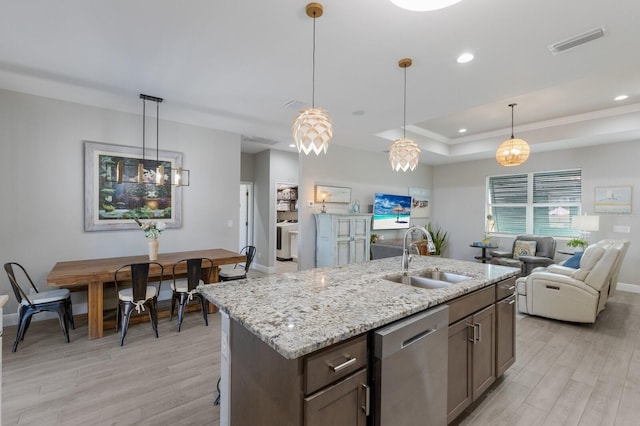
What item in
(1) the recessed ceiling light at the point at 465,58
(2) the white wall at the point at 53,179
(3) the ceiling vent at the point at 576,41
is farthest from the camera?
(2) the white wall at the point at 53,179

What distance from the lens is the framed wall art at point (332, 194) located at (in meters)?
5.79

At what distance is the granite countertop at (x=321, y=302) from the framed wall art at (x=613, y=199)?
15.8 ft

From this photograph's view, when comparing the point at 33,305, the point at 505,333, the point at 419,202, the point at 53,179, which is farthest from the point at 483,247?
the point at 53,179

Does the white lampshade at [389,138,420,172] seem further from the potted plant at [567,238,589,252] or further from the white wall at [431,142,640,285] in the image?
the white wall at [431,142,640,285]

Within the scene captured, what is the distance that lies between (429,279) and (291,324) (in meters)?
1.45

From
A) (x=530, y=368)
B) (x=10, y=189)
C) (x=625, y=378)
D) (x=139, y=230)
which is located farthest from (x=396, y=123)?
(x=10, y=189)

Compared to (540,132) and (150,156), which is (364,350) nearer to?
(150,156)

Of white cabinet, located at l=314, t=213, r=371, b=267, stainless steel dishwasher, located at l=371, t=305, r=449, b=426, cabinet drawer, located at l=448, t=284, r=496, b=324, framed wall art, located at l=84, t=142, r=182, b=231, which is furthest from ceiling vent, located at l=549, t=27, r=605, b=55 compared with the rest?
framed wall art, located at l=84, t=142, r=182, b=231

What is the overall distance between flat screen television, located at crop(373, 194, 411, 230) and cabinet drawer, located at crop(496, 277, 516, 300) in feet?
13.6

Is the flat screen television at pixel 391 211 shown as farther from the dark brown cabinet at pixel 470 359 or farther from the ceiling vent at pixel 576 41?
the dark brown cabinet at pixel 470 359

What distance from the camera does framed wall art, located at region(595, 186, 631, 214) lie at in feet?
17.4

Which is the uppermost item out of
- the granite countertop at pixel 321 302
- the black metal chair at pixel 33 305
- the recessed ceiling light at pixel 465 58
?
the recessed ceiling light at pixel 465 58

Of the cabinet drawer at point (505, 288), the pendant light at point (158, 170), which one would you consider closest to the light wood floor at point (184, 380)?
the cabinet drawer at point (505, 288)

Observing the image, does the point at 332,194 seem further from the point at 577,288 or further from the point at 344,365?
the point at 344,365
